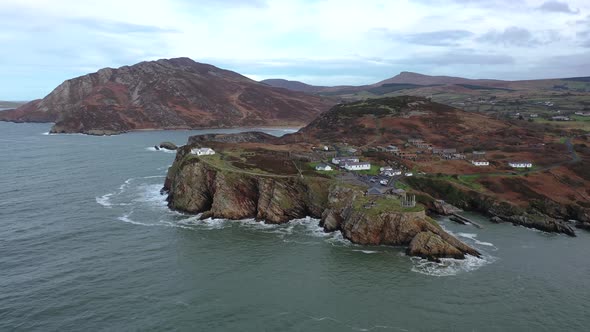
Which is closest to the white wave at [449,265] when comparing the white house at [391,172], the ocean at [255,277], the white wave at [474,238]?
the ocean at [255,277]

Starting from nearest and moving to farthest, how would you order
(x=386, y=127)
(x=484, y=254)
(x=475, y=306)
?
(x=475, y=306), (x=484, y=254), (x=386, y=127)

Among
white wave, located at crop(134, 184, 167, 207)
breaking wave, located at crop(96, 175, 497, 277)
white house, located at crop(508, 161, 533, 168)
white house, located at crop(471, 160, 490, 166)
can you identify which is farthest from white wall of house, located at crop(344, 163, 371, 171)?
white wave, located at crop(134, 184, 167, 207)

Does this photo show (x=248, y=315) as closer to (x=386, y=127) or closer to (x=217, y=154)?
(x=217, y=154)

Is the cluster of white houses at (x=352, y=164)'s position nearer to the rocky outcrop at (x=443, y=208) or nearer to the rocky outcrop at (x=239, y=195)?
the rocky outcrop at (x=239, y=195)

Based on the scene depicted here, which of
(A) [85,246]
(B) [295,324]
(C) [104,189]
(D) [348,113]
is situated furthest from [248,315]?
(D) [348,113]

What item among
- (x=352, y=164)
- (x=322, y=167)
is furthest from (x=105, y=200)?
(x=352, y=164)

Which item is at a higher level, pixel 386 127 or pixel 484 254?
pixel 386 127

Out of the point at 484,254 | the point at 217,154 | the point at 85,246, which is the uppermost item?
the point at 217,154

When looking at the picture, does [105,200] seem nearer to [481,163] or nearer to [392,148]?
[392,148]
